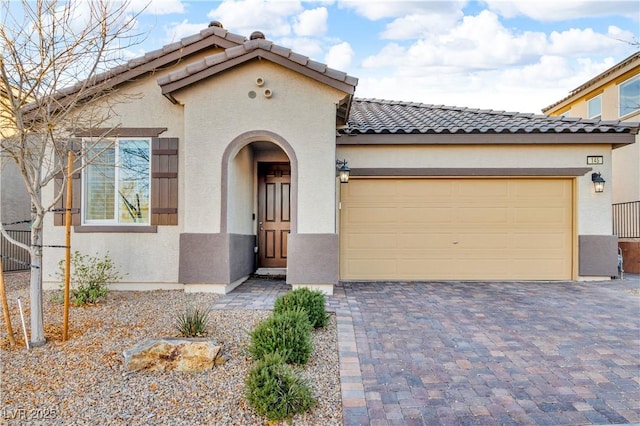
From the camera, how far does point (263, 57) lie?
739 centimetres

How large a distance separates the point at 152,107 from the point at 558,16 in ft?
37.8

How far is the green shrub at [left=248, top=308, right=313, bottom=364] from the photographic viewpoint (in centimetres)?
416

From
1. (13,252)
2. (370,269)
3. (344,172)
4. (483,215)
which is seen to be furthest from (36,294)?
(13,252)

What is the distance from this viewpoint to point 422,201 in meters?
9.59

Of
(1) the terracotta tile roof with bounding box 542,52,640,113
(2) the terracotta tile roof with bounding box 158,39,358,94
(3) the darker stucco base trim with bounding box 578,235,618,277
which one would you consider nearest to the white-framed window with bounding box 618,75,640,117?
(1) the terracotta tile roof with bounding box 542,52,640,113

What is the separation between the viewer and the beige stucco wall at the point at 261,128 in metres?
7.47

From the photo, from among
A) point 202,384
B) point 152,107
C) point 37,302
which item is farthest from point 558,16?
point 37,302

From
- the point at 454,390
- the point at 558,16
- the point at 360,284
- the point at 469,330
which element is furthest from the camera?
the point at 558,16

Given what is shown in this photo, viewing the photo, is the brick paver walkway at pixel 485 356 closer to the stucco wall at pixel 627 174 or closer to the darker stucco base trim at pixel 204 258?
the darker stucco base trim at pixel 204 258

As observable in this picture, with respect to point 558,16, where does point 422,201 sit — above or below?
below

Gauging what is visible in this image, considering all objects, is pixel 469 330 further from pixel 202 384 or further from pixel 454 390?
pixel 202 384

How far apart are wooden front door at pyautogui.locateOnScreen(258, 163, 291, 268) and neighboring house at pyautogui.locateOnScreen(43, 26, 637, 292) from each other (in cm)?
4

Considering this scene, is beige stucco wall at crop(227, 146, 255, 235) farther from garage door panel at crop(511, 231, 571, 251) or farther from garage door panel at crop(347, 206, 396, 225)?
garage door panel at crop(511, 231, 571, 251)

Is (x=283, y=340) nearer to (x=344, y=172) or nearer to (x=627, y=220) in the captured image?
(x=344, y=172)
